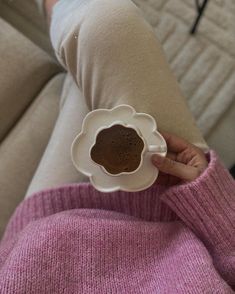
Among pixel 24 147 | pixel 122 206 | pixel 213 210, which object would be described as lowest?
pixel 24 147

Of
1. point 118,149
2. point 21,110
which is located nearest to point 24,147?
point 21,110

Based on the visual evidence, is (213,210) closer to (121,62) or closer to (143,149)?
(143,149)

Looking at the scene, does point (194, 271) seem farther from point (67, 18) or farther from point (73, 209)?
point (67, 18)

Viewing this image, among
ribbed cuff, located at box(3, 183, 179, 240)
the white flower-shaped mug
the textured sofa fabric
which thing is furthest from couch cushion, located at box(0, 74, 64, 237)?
the white flower-shaped mug

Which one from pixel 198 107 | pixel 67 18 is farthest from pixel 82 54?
pixel 198 107

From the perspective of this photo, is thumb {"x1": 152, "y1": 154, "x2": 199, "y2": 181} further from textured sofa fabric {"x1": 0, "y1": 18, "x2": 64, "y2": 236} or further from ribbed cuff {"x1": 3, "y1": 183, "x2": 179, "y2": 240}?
textured sofa fabric {"x1": 0, "y1": 18, "x2": 64, "y2": 236}

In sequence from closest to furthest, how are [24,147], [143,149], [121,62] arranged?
[143,149]
[121,62]
[24,147]

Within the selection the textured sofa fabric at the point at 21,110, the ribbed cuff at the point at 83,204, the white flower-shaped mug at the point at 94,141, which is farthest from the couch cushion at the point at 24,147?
the white flower-shaped mug at the point at 94,141
